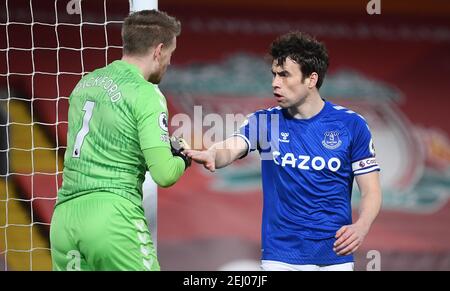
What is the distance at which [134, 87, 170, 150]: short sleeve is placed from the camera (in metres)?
3.40

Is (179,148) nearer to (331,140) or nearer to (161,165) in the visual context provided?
(161,165)

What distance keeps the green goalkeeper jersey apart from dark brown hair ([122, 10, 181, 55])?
148 millimetres

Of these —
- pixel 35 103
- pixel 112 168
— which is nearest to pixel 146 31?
pixel 112 168

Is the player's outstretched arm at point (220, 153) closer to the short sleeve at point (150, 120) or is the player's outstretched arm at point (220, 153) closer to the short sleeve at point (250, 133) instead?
the short sleeve at point (250, 133)

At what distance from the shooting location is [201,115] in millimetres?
7641

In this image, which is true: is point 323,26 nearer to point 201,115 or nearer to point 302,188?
point 201,115

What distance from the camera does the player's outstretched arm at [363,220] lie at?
3805 millimetres

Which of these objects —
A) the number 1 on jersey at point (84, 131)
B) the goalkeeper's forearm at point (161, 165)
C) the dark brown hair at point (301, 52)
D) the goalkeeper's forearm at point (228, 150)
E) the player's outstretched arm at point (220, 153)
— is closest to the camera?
the goalkeeper's forearm at point (161, 165)

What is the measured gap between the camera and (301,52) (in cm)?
411

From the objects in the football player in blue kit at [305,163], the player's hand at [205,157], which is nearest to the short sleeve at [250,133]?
the football player in blue kit at [305,163]

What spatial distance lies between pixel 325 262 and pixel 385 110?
4.13 meters

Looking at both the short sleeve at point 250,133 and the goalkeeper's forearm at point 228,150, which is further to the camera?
the short sleeve at point 250,133

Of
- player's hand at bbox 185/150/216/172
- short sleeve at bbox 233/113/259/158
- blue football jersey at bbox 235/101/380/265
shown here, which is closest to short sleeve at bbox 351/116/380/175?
blue football jersey at bbox 235/101/380/265

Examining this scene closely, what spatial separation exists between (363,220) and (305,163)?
38cm
